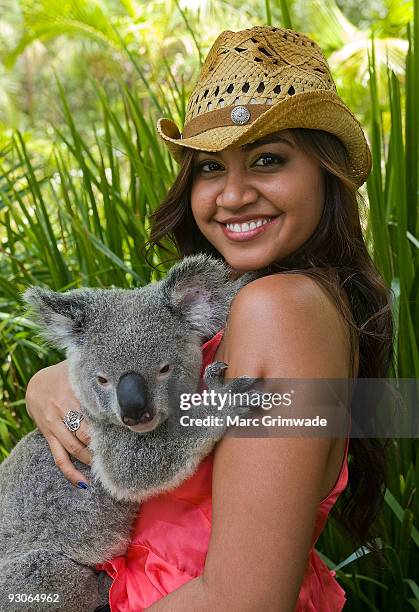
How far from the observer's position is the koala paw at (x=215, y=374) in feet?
4.89

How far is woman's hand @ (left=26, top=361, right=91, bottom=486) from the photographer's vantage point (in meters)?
1.78

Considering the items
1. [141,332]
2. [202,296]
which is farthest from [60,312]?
[202,296]

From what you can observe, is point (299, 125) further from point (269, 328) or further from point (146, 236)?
point (146, 236)

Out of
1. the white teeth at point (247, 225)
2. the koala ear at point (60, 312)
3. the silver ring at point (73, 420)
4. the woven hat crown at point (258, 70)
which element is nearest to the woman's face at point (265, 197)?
the white teeth at point (247, 225)

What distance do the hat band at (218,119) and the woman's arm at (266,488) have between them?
41 centimetres

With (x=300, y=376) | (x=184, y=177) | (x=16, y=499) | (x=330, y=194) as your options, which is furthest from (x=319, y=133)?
(x=16, y=499)

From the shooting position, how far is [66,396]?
6.04ft

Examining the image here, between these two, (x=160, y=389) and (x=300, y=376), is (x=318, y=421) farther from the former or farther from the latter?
(x=160, y=389)

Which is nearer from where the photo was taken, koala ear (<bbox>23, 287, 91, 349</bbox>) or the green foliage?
koala ear (<bbox>23, 287, 91, 349</bbox>)

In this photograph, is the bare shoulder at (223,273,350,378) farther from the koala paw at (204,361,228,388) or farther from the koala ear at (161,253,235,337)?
the koala ear at (161,253,235,337)

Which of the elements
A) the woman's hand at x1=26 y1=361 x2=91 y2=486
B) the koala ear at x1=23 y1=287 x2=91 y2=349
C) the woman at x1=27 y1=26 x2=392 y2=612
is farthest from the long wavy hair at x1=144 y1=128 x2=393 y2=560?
the woman's hand at x1=26 y1=361 x2=91 y2=486

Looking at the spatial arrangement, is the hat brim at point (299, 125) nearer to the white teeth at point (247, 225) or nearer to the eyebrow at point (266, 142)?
the eyebrow at point (266, 142)

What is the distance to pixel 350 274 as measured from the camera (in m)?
1.67

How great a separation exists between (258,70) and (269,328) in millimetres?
610
